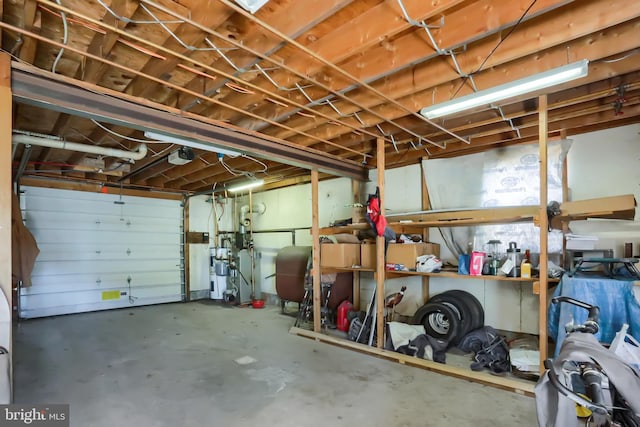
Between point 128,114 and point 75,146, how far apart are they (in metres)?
2.13

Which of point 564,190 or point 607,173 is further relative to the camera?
point 564,190

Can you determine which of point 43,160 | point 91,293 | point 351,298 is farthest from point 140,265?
point 351,298

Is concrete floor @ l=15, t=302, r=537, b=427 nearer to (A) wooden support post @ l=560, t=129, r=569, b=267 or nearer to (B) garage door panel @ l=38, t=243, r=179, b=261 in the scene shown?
(B) garage door panel @ l=38, t=243, r=179, b=261

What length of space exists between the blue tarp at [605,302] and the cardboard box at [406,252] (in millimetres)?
1548

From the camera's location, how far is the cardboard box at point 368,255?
4.79 meters

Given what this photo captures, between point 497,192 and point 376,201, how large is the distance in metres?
1.64

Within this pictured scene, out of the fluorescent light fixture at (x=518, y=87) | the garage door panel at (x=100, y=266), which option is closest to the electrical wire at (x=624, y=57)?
the fluorescent light fixture at (x=518, y=87)

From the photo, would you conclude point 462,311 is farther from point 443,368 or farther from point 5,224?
point 5,224

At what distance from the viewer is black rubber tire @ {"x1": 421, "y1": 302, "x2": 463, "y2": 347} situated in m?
4.16

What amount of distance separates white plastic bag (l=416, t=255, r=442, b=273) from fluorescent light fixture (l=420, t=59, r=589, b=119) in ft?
5.90

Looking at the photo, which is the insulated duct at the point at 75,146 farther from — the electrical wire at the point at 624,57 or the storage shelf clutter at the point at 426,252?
the electrical wire at the point at 624,57

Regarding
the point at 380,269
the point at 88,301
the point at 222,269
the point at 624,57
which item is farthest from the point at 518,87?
the point at 88,301

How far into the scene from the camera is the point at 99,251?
22.9 ft

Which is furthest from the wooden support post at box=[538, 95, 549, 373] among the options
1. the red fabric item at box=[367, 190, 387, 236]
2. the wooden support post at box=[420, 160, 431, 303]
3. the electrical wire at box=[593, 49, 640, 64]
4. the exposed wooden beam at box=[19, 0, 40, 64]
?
the exposed wooden beam at box=[19, 0, 40, 64]
